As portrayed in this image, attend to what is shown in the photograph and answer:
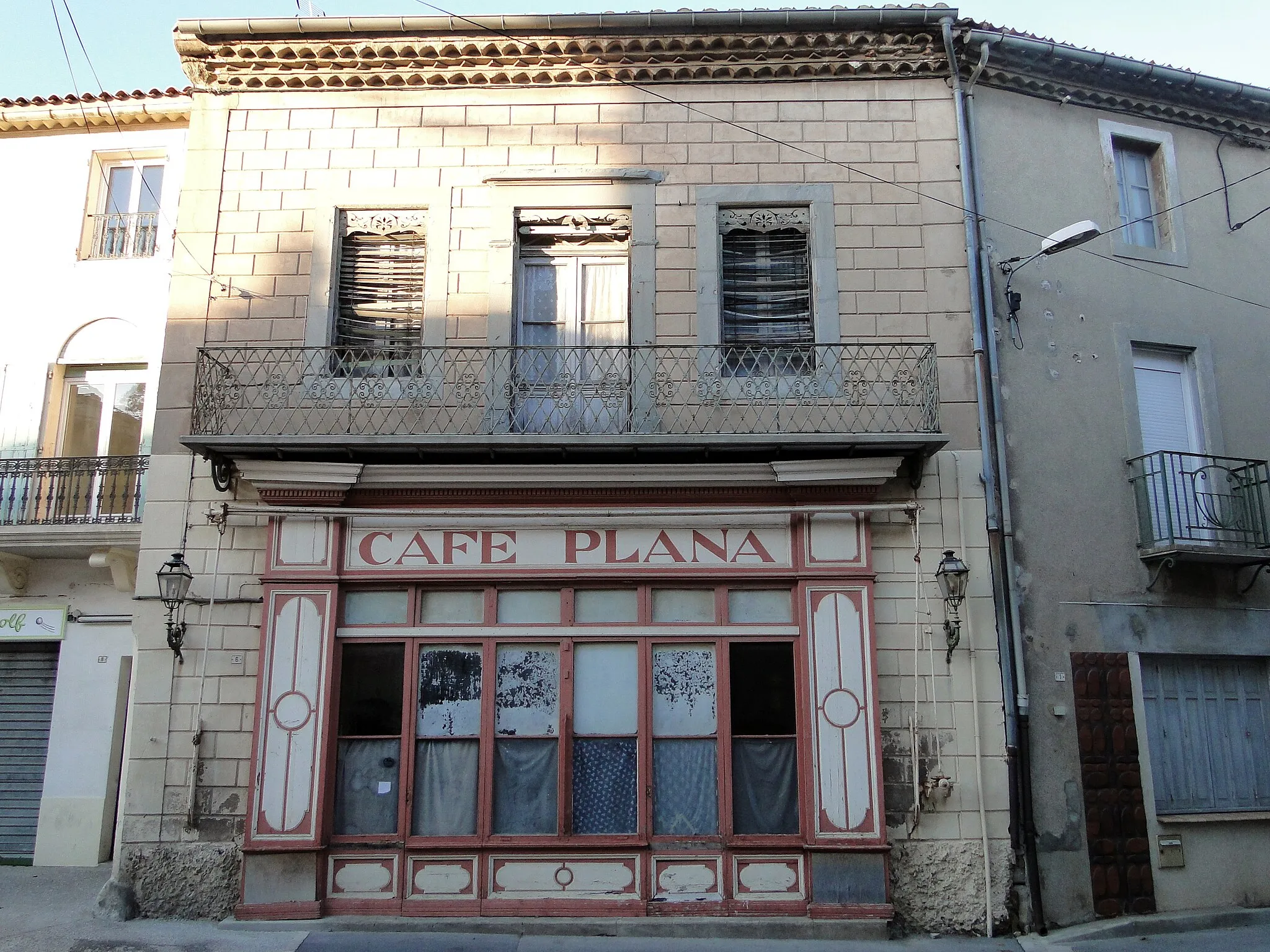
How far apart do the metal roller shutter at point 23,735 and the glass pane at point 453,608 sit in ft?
19.9

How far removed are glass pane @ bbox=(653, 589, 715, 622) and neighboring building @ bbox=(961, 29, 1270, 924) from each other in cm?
273

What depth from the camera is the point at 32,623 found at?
1233cm

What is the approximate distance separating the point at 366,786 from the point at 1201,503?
827cm

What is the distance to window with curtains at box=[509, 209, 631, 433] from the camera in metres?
9.55

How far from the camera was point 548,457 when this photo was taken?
9.09 metres

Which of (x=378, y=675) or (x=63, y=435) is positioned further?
(x=63, y=435)

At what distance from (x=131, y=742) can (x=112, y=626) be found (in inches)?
155

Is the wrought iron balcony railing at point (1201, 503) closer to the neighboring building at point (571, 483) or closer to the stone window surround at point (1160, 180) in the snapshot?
the neighboring building at point (571, 483)

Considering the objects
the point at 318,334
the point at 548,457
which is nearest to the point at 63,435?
the point at 318,334

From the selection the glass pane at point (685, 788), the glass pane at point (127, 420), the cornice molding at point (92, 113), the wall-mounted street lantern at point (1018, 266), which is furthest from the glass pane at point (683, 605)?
the cornice molding at point (92, 113)

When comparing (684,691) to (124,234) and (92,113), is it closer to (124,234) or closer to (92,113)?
(124,234)

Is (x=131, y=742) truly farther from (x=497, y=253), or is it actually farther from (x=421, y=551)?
(x=497, y=253)

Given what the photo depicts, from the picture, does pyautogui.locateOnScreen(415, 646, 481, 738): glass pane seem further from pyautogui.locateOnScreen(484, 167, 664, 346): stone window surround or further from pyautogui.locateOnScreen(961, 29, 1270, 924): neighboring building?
pyautogui.locateOnScreen(961, 29, 1270, 924): neighboring building

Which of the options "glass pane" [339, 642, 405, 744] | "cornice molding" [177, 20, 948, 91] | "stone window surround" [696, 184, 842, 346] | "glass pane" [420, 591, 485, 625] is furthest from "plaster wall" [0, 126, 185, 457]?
"stone window surround" [696, 184, 842, 346]
